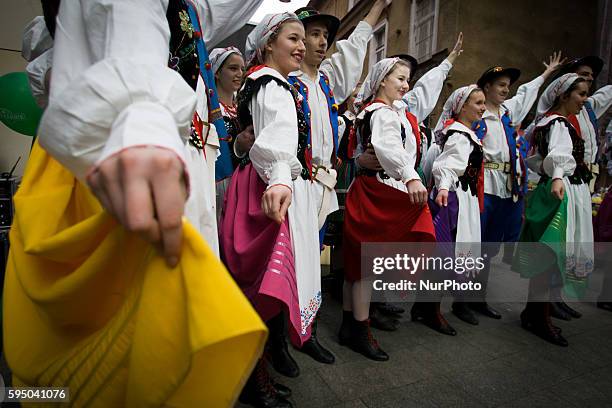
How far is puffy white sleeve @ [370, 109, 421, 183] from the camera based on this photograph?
1942mm

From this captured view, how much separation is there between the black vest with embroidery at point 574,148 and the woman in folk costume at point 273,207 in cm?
249

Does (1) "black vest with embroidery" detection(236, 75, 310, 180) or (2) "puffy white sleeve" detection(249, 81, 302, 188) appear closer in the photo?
(2) "puffy white sleeve" detection(249, 81, 302, 188)

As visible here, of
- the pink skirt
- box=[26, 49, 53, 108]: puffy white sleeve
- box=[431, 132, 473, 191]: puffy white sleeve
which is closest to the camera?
box=[26, 49, 53, 108]: puffy white sleeve

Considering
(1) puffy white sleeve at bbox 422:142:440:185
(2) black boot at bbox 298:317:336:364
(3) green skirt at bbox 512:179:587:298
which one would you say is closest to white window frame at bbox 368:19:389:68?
(1) puffy white sleeve at bbox 422:142:440:185

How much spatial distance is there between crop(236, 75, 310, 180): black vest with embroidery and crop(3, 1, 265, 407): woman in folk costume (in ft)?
3.20

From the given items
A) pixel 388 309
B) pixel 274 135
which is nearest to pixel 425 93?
pixel 388 309

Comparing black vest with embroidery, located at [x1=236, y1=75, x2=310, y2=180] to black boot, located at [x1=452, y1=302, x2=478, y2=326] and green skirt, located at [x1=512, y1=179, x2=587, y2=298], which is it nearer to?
black boot, located at [x1=452, y1=302, x2=478, y2=326]

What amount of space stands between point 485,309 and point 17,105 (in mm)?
4791

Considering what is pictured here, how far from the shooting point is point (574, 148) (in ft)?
9.73

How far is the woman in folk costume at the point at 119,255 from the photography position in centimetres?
41

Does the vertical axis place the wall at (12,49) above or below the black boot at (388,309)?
above

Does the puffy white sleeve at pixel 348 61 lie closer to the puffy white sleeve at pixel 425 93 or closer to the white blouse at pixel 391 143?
the white blouse at pixel 391 143

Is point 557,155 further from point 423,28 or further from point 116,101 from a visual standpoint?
point 423,28

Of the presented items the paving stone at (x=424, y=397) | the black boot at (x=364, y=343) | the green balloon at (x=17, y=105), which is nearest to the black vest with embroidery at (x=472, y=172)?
the black boot at (x=364, y=343)
